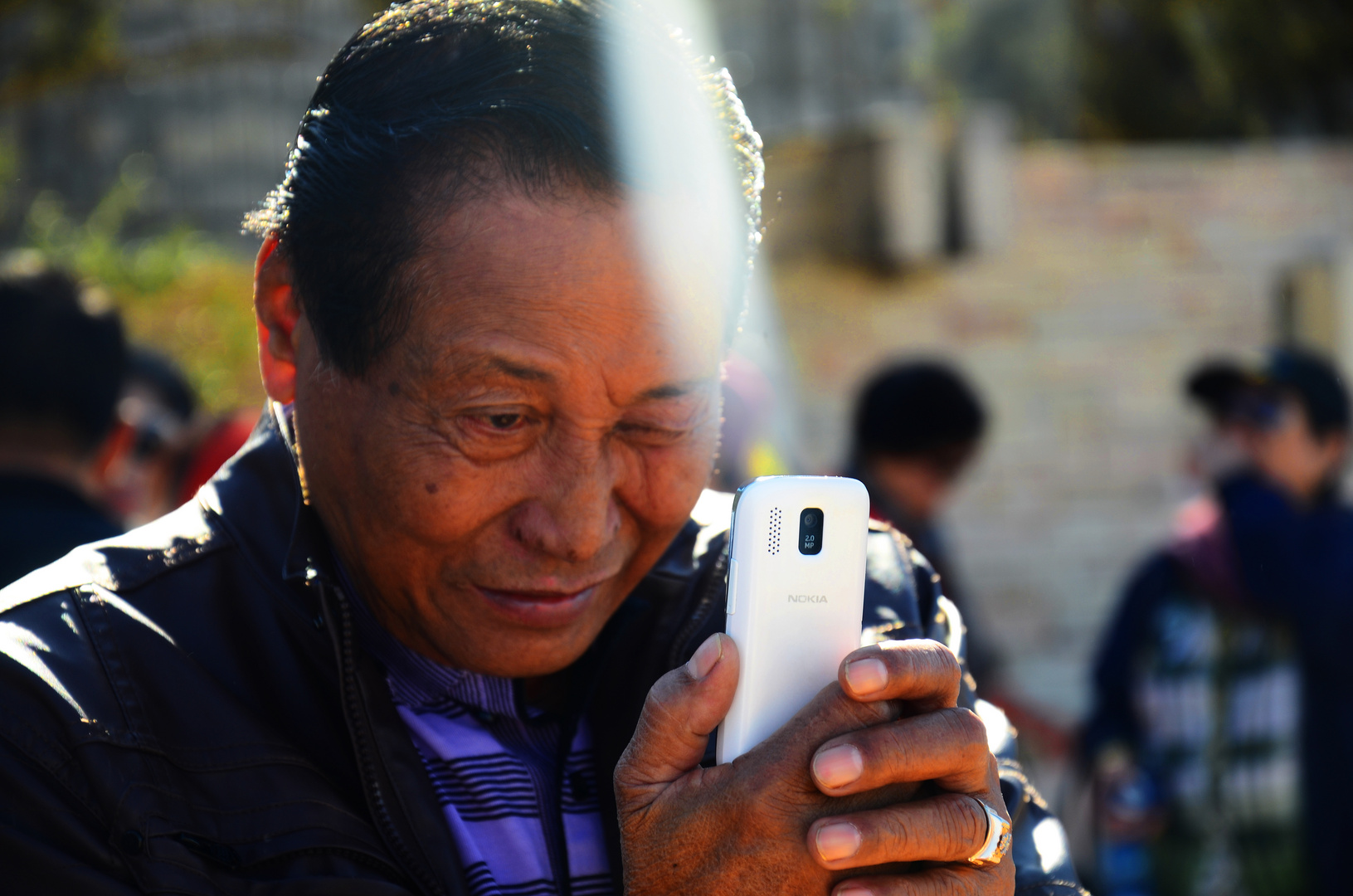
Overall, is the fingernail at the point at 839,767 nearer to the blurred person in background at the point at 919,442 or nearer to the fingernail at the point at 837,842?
the fingernail at the point at 837,842

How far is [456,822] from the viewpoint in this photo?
147 cm

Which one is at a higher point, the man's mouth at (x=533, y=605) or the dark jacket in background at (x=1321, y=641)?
the man's mouth at (x=533, y=605)

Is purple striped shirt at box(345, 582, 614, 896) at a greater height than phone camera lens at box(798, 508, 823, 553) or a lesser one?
lesser

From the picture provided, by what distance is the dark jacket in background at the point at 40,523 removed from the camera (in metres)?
2.81

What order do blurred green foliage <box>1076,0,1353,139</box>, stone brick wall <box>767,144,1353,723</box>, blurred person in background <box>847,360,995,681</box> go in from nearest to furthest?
blurred person in background <box>847,360,995,681</box> < stone brick wall <box>767,144,1353,723</box> < blurred green foliage <box>1076,0,1353,139</box>

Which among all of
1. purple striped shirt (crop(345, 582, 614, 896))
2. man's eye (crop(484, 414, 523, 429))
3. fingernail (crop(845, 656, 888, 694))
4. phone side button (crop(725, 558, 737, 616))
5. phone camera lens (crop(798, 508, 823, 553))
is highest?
man's eye (crop(484, 414, 523, 429))

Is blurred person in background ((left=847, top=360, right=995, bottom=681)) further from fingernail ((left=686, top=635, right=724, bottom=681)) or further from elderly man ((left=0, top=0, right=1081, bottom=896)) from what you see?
fingernail ((left=686, top=635, right=724, bottom=681))

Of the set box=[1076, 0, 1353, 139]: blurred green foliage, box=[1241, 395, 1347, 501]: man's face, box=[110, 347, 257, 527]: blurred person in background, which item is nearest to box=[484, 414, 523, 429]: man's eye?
box=[110, 347, 257, 527]: blurred person in background

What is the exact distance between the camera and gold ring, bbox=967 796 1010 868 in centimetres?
122

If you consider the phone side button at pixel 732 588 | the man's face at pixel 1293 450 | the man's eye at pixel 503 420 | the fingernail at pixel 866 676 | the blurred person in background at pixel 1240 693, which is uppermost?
the man's eye at pixel 503 420

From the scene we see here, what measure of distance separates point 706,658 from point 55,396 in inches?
106

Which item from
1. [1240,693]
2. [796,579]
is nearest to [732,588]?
[796,579]

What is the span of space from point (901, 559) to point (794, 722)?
0.56 meters

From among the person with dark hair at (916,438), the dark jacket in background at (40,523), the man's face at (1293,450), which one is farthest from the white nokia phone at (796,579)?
the man's face at (1293,450)
